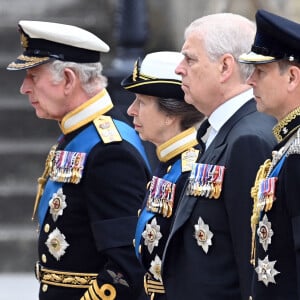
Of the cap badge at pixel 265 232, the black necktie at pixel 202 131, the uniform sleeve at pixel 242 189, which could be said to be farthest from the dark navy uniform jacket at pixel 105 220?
the cap badge at pixel 265 232

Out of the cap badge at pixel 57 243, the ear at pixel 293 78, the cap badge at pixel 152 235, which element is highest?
the ear at pixel 293 78

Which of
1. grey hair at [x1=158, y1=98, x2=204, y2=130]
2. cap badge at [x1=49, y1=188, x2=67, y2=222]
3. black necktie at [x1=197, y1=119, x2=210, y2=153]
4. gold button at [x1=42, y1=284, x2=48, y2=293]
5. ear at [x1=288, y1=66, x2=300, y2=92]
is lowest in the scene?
gold button at [x1=42, y1=284, x2=48, y2=293]

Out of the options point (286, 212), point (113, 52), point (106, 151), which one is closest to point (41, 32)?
point (106, 151)

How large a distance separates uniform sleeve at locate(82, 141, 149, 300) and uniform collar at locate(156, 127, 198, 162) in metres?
0.27

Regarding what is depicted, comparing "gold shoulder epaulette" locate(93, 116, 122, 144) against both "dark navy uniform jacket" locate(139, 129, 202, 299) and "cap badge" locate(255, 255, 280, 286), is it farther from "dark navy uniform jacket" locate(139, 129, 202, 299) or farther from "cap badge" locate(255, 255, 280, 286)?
"cap badge" locate(255, 255, 280, 286)

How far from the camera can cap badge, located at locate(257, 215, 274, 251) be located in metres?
4.74

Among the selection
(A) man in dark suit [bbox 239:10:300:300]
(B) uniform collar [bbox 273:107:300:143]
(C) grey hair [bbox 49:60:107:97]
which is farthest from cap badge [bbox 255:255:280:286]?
(C) grey hair [bbox 49:60:107:97]

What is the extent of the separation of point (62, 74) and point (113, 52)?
6.29 m

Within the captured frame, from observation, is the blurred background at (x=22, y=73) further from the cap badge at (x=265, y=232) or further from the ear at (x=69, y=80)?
the cap badge at (x=265, y=232)

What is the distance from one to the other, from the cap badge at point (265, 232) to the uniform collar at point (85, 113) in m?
1.59

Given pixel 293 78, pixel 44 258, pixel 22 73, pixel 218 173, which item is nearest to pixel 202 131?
pixel 218 173

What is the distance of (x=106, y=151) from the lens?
6055mm

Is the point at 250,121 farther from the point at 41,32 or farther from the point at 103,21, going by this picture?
the point at 103,21

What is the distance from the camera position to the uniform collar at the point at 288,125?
15.7 feet
